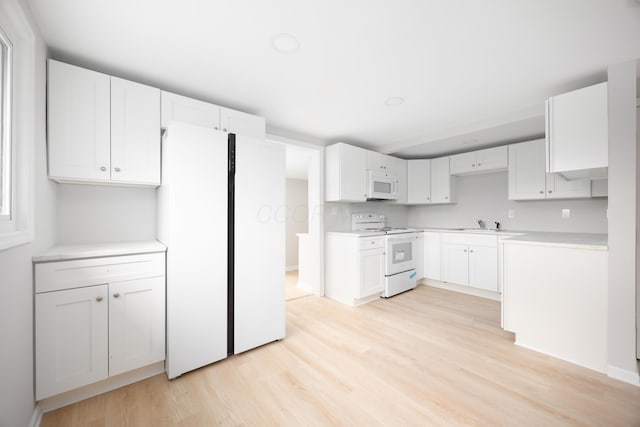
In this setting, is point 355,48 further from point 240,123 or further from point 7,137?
point 7,137

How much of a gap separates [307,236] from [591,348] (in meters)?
3.12

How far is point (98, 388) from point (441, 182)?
4.65 metres

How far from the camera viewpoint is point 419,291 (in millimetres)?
3949

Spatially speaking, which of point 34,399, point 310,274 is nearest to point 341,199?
point 310,274

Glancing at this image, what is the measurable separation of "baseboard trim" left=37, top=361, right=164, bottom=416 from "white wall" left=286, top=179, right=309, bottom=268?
395 cm

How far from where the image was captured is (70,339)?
1.55 metres

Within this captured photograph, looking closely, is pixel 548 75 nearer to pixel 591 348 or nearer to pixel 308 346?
pixel 591 348

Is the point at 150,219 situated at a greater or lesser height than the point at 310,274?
greater

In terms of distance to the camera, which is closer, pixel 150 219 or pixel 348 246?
pixel 150 219

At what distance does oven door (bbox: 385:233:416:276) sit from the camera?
359 centimetres

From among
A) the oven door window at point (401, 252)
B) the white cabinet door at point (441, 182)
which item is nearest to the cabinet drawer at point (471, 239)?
the oven door window at point (401, 252)

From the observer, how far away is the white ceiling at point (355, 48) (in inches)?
55.6

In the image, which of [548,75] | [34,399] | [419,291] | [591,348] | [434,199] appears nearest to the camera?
[34,399]

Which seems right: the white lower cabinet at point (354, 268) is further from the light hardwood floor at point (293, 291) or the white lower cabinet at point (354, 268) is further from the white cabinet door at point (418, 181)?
the white cabinet door at point (418, 181)
